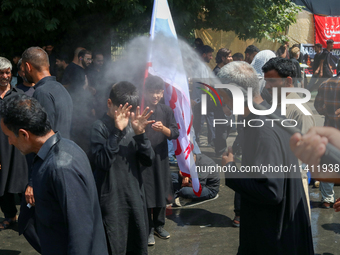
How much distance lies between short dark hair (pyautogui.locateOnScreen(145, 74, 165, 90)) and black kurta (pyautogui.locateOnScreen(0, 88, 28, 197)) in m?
1.71

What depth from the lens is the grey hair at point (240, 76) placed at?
234 cm

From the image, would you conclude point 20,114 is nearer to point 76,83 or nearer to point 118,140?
point 118,140

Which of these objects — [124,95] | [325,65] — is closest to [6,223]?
[124,95]

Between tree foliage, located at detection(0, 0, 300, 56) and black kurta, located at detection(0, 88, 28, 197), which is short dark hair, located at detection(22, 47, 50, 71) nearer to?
black kurta, located at detection(0, 88, 28, 197)

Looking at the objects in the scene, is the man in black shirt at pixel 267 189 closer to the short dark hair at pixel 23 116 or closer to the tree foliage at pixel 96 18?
the short dark hair at pixel 23 116

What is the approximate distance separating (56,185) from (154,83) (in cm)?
234

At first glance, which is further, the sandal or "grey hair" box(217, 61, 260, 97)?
the sandal

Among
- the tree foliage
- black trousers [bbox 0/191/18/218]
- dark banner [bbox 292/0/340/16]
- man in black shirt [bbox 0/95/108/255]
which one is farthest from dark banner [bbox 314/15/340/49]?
man in black shirt [bbox 0/95/108/255]

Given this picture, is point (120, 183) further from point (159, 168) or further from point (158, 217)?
point (158, 217)

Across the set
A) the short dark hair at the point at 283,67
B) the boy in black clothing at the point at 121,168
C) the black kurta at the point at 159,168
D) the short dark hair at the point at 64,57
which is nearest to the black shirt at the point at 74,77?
the short dark hair at the point at 64,57

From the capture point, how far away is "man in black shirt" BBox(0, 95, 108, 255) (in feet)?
6.14

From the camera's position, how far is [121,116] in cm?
303

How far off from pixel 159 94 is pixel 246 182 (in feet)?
6.69

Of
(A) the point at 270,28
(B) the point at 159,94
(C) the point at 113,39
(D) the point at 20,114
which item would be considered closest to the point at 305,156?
(D) the point at 20,114
